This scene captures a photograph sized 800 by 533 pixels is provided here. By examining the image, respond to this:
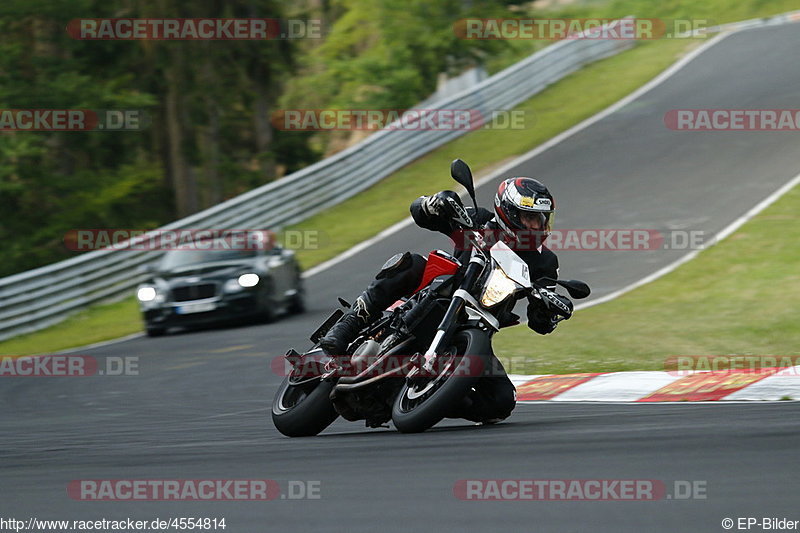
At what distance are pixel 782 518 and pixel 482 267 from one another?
3138 mm

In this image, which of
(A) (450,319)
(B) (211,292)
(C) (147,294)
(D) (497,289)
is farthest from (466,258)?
(C) (147,294)

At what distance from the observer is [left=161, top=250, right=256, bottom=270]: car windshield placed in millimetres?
17578

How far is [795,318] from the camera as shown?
12.9m

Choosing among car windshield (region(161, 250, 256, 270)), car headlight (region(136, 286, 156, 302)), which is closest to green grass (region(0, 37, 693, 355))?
car headlight (region(136, 286, 156, 302))

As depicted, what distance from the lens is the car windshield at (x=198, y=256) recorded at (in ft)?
57.7

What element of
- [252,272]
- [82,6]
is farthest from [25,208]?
[252,272]

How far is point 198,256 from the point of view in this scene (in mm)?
17750

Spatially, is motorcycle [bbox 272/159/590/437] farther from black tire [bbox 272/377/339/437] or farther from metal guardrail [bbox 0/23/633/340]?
metal guardrail [bbox 0/23/633/340]

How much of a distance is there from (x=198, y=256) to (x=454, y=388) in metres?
11.3

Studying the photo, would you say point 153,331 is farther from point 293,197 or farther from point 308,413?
point 308,413

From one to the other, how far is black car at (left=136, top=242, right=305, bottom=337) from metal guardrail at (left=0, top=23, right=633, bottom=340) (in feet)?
9.30

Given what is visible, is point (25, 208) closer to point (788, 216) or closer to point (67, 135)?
point (67, 135)

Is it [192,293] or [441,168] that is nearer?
[192,293]

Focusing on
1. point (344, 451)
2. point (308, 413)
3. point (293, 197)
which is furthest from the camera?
point (293, 197)
